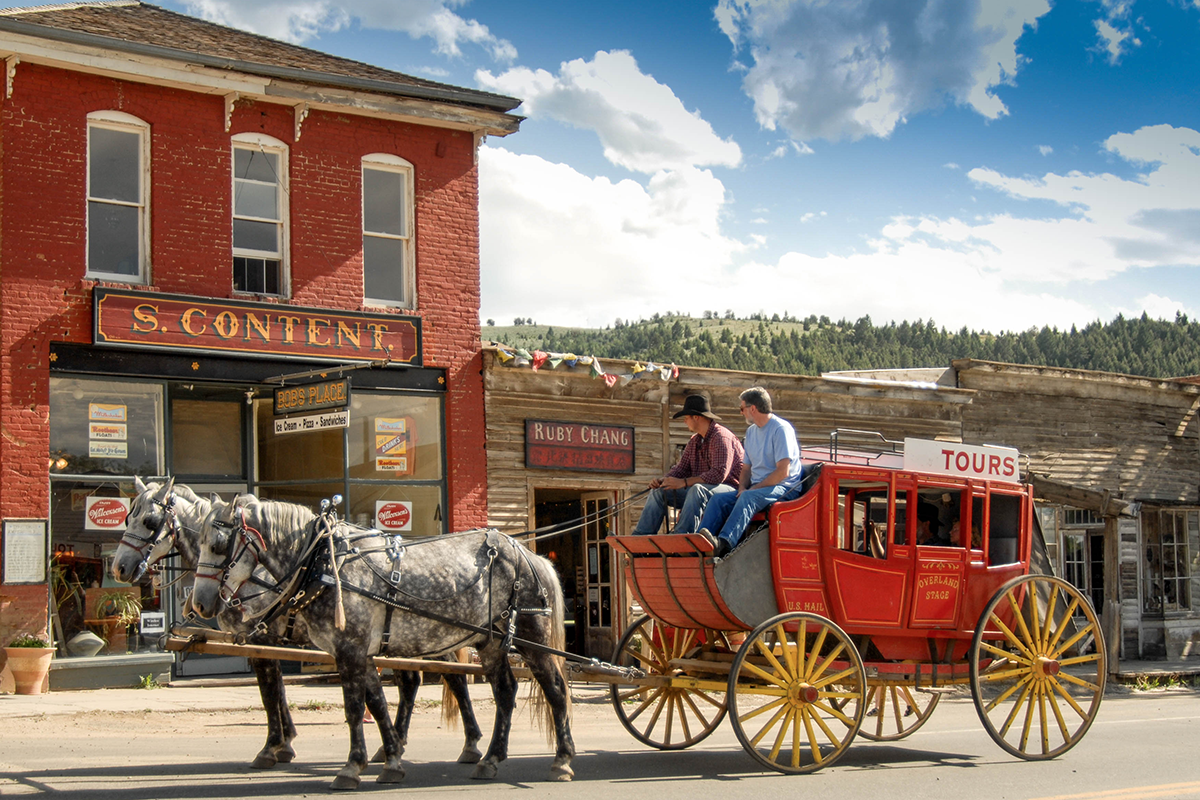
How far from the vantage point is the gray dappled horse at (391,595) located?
7797mm

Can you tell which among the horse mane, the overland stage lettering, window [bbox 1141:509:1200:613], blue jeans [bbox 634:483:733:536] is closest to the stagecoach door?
the overland stage lettering

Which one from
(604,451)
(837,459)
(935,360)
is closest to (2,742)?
(837,459)

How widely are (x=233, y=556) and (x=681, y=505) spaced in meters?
3.58

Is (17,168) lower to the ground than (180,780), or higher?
higher

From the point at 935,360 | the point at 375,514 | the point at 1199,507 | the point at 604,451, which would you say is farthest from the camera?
the point at 935,360

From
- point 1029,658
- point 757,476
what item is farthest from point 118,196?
point 1029,658

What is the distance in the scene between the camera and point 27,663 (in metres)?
13.1

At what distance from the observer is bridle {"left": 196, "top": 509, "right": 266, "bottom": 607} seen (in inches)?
306

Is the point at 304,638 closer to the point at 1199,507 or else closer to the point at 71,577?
the point at 71,577

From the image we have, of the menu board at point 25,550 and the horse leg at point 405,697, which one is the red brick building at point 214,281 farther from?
the horse leg at point 405,697

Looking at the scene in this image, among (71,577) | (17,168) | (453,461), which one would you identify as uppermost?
(17,168)

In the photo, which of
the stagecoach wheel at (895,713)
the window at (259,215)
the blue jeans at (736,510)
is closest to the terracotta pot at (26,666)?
the window at (259,215)

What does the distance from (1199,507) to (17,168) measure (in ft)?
70.1

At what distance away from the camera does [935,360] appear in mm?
87688
